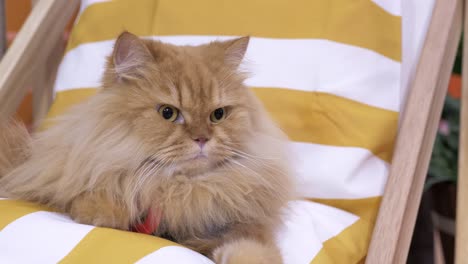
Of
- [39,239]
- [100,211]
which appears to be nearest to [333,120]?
[100,211]

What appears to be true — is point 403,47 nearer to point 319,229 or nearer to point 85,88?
point 319,229

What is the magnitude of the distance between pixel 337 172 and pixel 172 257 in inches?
23.1

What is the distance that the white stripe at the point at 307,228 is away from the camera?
38.0 inches

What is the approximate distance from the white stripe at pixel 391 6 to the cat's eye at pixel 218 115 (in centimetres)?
62

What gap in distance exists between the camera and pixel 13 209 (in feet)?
2.90

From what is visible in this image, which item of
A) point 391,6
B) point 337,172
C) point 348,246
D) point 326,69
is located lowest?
point 348,246

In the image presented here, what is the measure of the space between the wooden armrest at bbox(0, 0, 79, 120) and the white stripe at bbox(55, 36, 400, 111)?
0.59 m

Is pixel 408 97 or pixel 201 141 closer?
pixel 201 141

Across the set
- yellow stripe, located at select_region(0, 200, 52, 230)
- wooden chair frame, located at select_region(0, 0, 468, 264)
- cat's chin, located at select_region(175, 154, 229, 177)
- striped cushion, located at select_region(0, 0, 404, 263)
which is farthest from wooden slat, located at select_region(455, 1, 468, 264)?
yellow stripe, located at select_region(0, 200, 52, 230)

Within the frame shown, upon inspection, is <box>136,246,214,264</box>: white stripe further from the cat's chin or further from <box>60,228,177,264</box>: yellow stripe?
the cat's chin

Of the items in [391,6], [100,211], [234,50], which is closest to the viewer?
[100,211]

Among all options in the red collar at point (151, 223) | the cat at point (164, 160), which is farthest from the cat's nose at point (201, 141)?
the red collar at point (151, 223)

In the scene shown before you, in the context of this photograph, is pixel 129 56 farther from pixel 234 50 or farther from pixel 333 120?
pixel 333 120

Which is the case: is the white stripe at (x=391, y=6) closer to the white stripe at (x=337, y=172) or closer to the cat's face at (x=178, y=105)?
the white stripe at (x=337, y=172)
